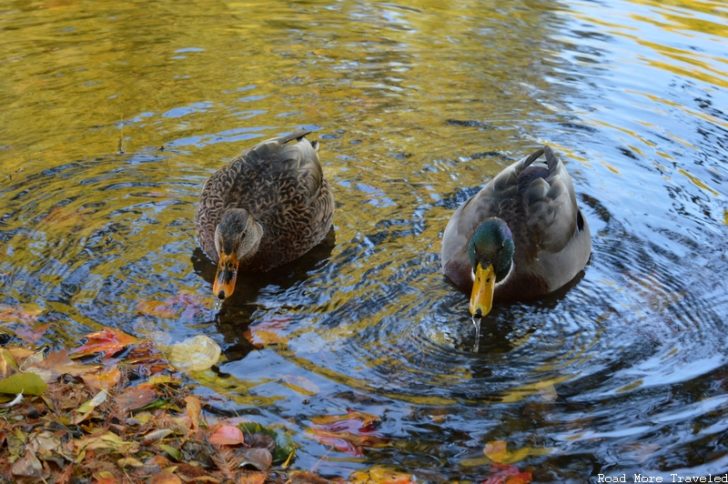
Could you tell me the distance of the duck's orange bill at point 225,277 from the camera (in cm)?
581

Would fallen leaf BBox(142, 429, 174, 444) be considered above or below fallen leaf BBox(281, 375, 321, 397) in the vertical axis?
above

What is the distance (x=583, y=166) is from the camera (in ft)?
26.8

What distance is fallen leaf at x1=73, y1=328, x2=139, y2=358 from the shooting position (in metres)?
5.14

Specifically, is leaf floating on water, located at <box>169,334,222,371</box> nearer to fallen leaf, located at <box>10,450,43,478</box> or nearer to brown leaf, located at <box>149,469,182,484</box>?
brown leaf, located at <box>149,469,182,484</box>

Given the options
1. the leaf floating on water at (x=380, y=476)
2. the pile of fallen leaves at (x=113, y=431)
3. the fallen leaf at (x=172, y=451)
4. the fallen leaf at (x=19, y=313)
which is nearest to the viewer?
the pile of fallen leaves at (x=113, y=431)

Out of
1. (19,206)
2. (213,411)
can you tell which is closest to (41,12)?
(19,206)

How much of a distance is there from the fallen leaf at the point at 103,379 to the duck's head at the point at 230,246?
43.8 inches

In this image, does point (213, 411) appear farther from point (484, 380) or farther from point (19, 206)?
point (19, 206)

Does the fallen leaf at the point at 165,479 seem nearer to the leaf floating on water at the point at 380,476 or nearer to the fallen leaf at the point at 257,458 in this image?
the fallen leaf at the point at 257,458

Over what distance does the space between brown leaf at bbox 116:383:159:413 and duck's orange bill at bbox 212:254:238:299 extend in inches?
44.6

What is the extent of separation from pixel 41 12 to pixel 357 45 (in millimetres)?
4343

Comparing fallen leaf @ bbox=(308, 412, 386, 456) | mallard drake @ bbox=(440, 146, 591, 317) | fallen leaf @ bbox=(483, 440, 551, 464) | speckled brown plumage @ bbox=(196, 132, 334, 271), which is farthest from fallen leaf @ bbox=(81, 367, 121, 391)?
mallard drake @ bbox=(440, 146, 591, 317)

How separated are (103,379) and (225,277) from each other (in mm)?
1338

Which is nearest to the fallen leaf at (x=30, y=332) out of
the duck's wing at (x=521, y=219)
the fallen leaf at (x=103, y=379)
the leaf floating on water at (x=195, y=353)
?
the fallen leaf at (x=103, y=379)
